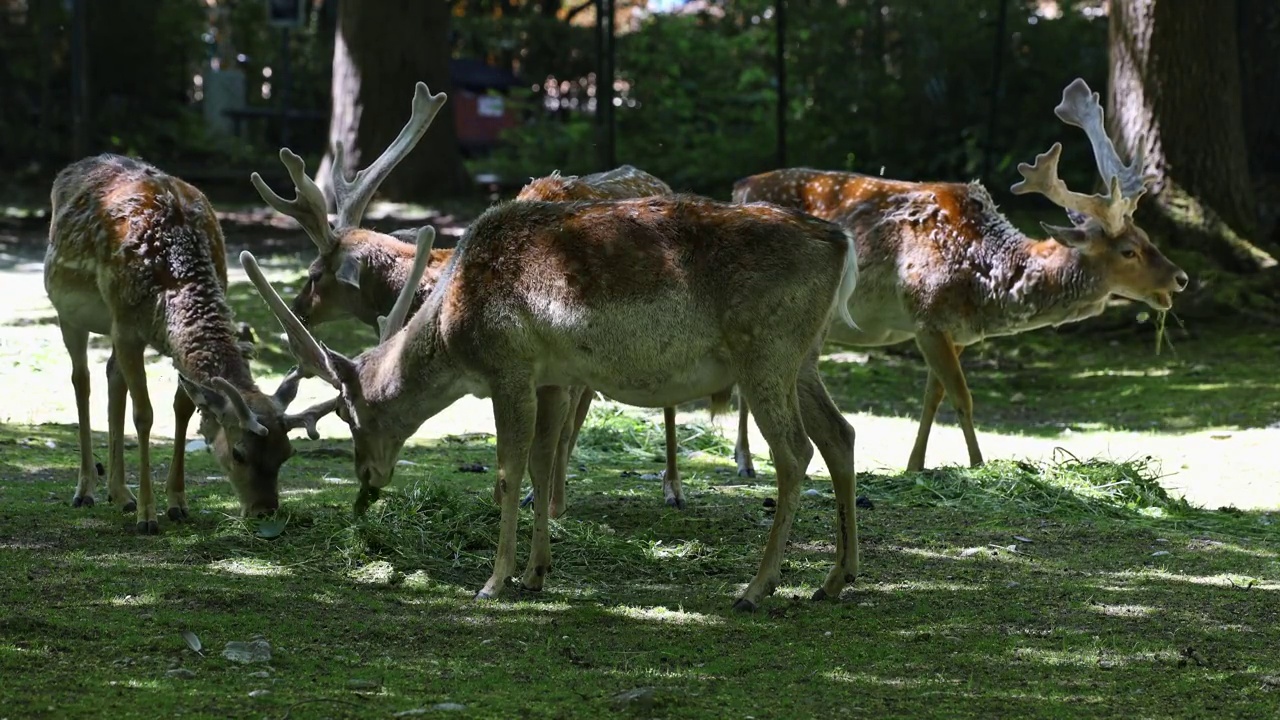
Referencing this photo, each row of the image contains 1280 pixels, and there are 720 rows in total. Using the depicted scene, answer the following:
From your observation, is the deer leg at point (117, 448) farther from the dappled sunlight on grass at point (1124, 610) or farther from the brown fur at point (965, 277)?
the dappled sunlight on grass at point (1124, 610)

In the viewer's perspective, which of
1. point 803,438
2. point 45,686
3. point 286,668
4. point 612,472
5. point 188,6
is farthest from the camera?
point 188,6

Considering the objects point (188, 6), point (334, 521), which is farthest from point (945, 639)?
point (188, 6)

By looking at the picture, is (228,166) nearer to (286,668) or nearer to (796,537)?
(796,537)

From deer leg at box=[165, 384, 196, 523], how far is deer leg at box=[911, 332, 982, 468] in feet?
14.7

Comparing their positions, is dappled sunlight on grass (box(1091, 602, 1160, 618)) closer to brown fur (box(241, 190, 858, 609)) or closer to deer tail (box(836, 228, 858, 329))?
brown fur (box(241, 190, 858, 609))

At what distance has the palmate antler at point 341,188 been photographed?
8.49 m

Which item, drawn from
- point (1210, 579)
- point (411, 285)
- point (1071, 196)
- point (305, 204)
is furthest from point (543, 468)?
point (1071, 196)

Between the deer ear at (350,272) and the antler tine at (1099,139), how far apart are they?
4.80 m

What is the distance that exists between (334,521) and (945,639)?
3094mm

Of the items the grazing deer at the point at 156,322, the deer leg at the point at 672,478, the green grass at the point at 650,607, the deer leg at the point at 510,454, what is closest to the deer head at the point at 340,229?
the grazing deer at the point at 156,322

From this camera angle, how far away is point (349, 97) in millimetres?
18625

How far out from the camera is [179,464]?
760cm

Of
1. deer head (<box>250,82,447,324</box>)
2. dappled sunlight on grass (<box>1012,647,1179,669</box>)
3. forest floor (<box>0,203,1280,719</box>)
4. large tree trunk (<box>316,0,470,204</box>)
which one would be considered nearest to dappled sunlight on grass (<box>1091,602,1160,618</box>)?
forest floor (<box>0,203,1280,719</box>)

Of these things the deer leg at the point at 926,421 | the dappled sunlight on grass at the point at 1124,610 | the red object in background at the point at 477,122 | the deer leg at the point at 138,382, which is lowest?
the dappled sunlight on grass at the point at 1124,610
